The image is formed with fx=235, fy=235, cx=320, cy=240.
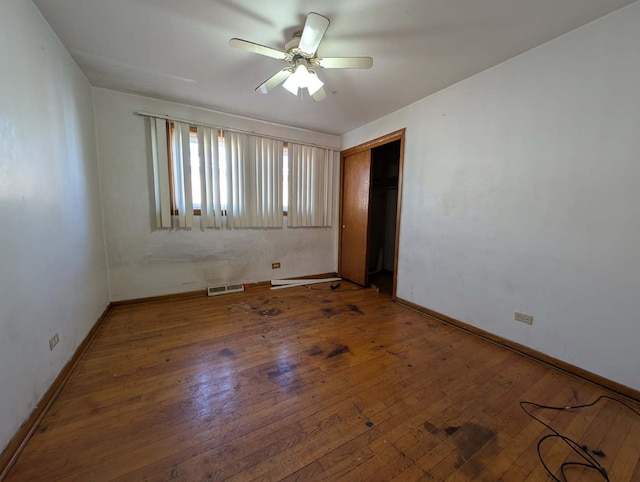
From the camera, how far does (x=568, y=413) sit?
4.90ft

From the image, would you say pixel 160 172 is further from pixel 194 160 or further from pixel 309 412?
pixel 309 412

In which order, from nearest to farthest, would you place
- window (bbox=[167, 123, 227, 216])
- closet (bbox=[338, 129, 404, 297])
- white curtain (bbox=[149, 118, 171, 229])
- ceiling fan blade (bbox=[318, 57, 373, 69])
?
ceiling fan blade (bbox=[318, 57, 373, 69])
white curtain (bbox=[149, 118, 171, 229])
window (bbox=[167, 123, 227, 216])
closet (bbox=[338, 129, 404, 297])

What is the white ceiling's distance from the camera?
5.27 ft

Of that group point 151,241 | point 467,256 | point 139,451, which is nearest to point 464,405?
point 467,256

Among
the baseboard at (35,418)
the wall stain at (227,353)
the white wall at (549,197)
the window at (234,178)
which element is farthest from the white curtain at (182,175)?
the white wall at (549,197)

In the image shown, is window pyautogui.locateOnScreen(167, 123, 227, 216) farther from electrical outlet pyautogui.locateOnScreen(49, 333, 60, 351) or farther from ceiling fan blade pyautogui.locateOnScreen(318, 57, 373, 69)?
ceiling fan blade pyautogui.locateOnScreen(318, 57, 373, 69)

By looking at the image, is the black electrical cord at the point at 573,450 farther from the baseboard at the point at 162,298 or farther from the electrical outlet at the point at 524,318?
the baseboard at the point at 162,298

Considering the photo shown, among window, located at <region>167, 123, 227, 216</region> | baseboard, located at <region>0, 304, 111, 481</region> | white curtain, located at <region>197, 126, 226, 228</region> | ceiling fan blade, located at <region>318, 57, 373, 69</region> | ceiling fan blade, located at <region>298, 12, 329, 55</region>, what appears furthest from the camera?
white curtain, located at <region>197, 126, 226, 228</region>

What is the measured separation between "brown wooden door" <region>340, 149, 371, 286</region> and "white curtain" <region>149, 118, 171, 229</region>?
9.01ft

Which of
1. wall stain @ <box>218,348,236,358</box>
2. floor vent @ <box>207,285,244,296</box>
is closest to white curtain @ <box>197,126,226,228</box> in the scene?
floor vent @ <box>207,285,244,296</box>

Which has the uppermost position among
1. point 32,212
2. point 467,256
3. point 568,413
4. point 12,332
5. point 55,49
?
point 55,49

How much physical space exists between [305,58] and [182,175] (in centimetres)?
216

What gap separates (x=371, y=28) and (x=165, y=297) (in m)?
3.74

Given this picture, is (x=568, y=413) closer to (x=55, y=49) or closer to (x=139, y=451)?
(x=139, y=451)
